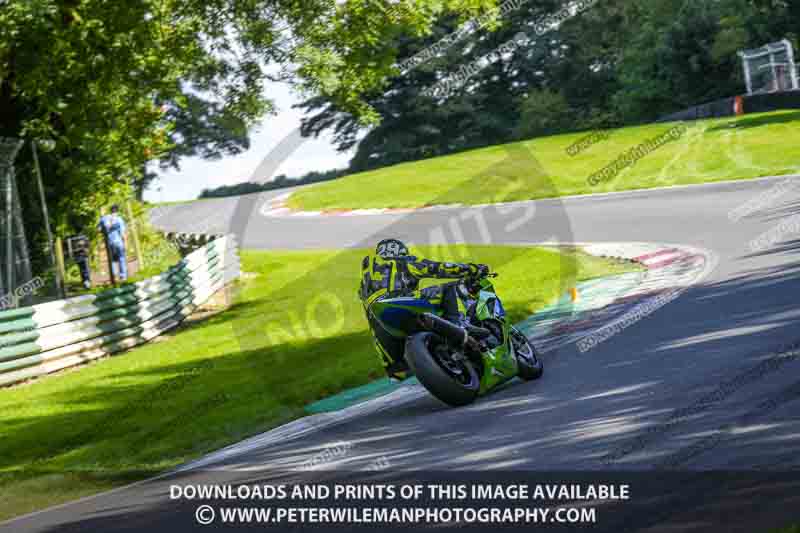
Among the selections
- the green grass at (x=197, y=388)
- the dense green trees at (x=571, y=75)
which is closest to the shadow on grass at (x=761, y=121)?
the dense green trees at (x=571, y=75)

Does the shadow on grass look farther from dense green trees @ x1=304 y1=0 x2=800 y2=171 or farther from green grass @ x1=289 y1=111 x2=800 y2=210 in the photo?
dense green trees @ x1=304 y1=0 x2=800 y2=171

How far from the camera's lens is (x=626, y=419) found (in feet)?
24.4

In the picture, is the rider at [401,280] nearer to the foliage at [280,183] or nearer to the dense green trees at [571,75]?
the dense green trees at [571,75]

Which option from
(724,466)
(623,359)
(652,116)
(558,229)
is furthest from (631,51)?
(724,466)

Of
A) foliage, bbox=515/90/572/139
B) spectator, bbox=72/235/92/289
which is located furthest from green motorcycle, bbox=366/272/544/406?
foliage, bbox=515/90/572/139

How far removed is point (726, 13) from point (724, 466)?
43474mm

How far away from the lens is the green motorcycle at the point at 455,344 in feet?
28.6

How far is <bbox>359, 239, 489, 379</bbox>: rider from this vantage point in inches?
360

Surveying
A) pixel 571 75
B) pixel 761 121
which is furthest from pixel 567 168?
pixel 571 75

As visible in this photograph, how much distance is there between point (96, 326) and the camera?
17.8 metres

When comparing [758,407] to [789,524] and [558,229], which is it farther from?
[558,229]

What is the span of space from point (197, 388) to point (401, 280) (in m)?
5.08

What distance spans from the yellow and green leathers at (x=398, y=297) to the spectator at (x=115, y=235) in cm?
1570

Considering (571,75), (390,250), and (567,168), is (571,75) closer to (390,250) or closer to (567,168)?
(567,168)
